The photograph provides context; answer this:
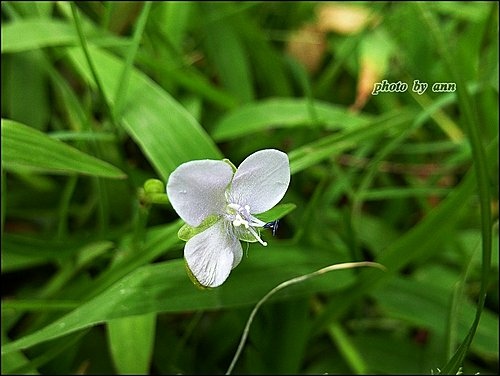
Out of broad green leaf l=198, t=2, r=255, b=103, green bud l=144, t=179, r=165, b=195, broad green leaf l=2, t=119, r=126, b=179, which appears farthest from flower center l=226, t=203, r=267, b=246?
broad green leaf l=198, t=2, r=255, b=103

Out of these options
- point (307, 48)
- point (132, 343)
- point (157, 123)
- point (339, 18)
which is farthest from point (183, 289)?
point (339, 18)

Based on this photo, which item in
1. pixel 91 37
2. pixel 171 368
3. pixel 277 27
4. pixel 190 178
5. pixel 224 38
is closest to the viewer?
pixel 190 178

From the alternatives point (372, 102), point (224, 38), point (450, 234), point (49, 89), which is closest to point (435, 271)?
point (450, 234)

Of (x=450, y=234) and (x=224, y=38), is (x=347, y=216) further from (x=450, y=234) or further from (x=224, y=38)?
(x=224, y=38)

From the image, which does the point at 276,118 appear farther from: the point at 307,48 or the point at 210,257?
the point at 210,257

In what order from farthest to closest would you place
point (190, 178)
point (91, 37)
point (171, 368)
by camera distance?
point (91, 37), point (171, 368), point (190, 178)

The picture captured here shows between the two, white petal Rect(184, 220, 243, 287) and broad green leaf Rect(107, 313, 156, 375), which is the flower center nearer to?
white petal Rect(184, 220, 243, 287)
